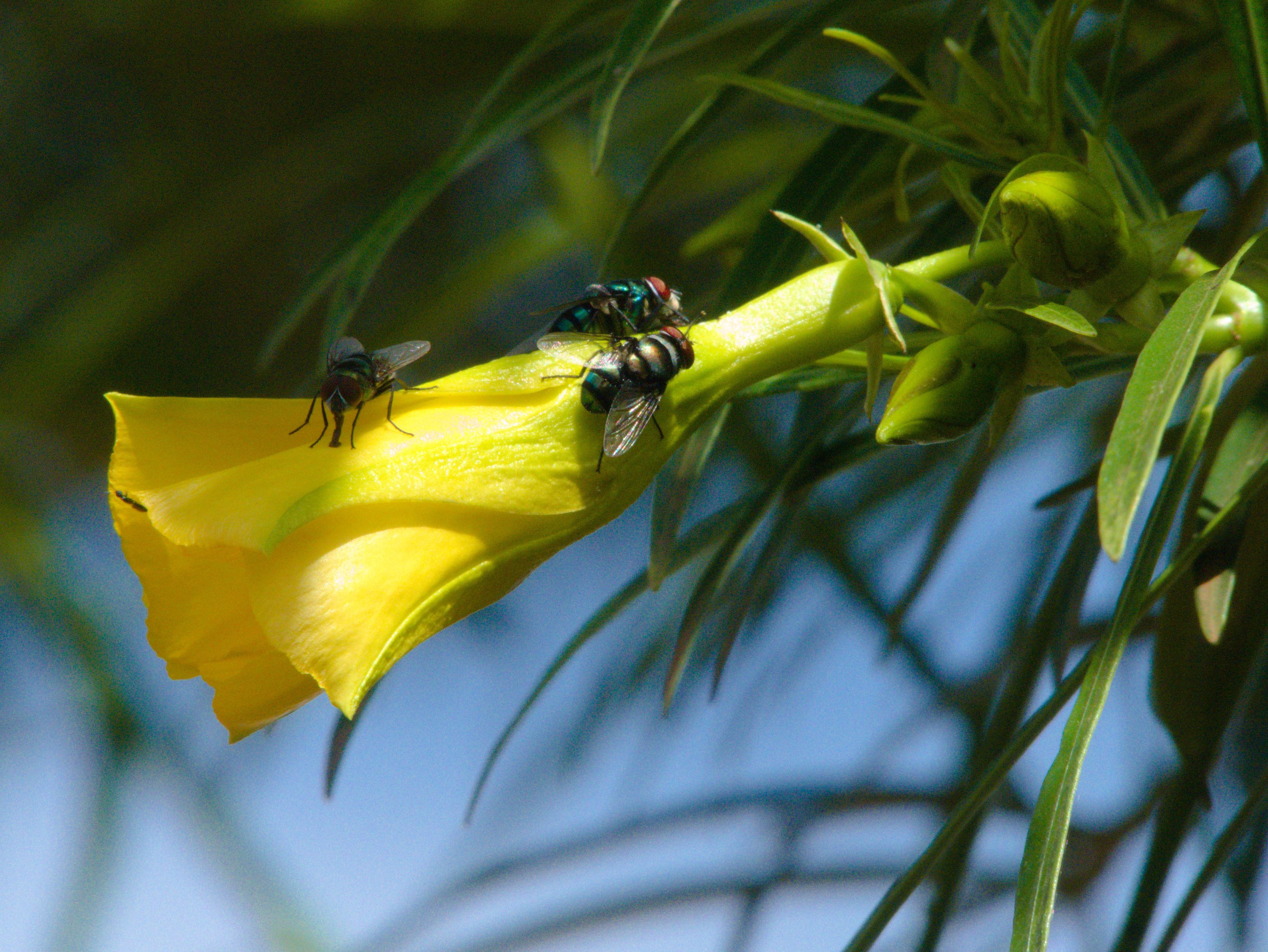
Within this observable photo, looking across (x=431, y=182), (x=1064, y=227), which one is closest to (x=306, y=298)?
(x=431, y=182)

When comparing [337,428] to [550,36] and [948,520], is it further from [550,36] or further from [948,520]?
[948,520]

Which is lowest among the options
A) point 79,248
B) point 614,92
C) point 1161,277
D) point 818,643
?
point 818,643

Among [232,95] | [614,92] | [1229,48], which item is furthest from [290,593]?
[232,95]

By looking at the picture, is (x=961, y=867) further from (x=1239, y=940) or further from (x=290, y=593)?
(x=290, y=593)

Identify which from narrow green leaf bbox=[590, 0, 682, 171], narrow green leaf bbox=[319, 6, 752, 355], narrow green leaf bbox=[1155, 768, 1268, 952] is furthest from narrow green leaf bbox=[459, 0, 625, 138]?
narrow green leaf bbox=[1155, 768, 1268, 952]

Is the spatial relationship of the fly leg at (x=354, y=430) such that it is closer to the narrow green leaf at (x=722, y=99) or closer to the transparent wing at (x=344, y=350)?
the transparent wing at (x=344, y=350)

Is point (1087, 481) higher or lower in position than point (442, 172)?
lower
